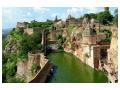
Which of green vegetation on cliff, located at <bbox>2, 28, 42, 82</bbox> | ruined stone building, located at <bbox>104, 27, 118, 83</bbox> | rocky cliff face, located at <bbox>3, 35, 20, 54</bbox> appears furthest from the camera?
rocky cliff face, located at <bbox>3, 35, 20, 54</bbox>

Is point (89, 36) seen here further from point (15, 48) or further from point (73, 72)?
point (15, 48)

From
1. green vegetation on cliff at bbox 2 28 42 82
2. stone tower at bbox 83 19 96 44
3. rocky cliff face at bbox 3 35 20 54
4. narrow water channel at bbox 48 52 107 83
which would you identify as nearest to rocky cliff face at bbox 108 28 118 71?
narrow water channel at bbox 48 52 107 83

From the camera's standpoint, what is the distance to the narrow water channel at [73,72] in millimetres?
7723

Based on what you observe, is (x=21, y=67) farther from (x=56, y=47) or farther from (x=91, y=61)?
(x=56, y=47)

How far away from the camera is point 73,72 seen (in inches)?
347

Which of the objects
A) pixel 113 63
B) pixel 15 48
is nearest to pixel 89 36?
pixel 15 48

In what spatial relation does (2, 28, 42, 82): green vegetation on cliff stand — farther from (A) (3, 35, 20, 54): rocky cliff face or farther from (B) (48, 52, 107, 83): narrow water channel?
(B) (48, 52, 107, 83): narrow water channel

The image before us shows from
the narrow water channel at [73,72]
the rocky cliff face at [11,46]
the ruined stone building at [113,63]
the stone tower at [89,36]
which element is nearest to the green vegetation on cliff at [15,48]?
the rocky cliff face at [11,46]

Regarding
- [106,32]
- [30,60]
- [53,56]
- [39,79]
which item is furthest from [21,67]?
[106,32]

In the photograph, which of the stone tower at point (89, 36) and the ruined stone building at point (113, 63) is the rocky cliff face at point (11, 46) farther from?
the ruined stone building at point (113, 63)

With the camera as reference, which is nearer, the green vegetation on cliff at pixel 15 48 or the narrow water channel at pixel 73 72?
the narrow water channel at pixel 73 72

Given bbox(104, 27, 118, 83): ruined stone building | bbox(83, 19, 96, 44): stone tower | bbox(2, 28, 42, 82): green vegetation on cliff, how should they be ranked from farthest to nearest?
bbox(83, 19, 96, 44): stone tower < bbox(2, 28, 42, 82): green vegetation on cliff < bbox(104, 27, 118, 83): ruined stone building

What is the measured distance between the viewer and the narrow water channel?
7723 millimetres

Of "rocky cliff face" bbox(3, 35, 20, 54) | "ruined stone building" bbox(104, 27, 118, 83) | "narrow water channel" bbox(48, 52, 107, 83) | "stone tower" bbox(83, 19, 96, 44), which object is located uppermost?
"stone tower" bbox(83, 19, 96, 44)
